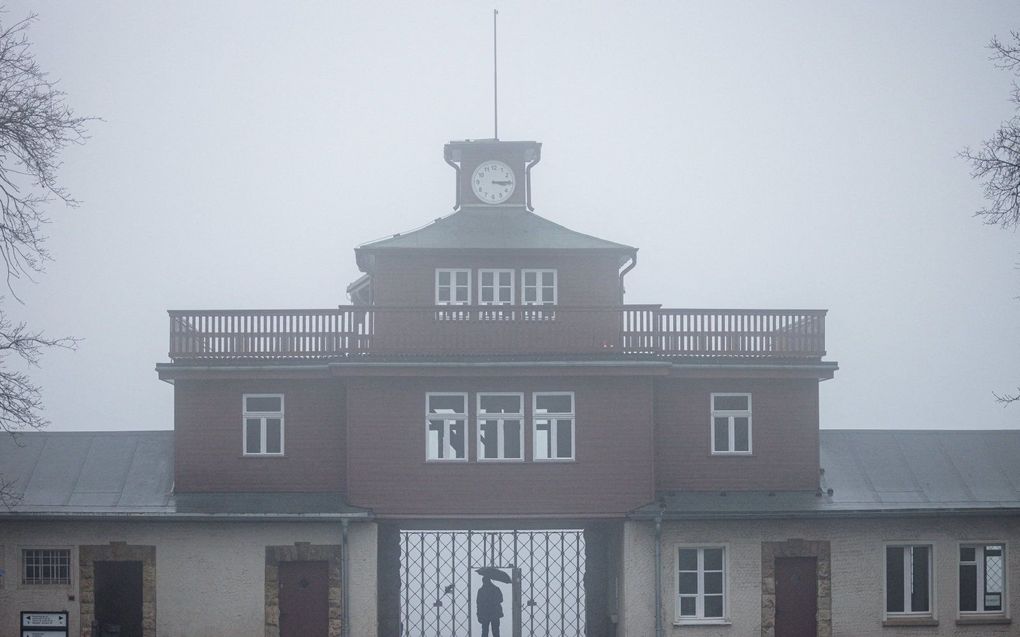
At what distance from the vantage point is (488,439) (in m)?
31.2

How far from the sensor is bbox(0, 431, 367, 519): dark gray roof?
99.7 ft

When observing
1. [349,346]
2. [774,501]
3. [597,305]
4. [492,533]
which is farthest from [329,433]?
[774,501]

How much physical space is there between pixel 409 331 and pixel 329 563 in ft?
16.9

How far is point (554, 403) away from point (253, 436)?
6638 mm

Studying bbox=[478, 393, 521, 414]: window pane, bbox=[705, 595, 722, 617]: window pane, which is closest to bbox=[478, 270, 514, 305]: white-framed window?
bbox=[478, 393, 521, 414]: window pane

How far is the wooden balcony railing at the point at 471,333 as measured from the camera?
3130 cm

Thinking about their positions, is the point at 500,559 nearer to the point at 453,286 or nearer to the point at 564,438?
the point at 564,438

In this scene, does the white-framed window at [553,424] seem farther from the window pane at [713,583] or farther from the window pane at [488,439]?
the window pane at [713,583]

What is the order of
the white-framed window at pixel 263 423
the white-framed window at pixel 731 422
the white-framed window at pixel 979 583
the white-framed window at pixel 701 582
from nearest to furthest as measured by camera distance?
the white-framed window at pixel 701 582 → the white-framed window at pixel 979 583 → the white-framed window at pixel 263 423 → the white-framed window at pixel 731 422

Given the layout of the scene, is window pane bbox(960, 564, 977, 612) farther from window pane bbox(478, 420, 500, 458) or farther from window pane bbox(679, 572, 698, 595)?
window pane bbox(478, 420, 500, 458)

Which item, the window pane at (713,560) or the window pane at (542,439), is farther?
the window pane at (542,439)

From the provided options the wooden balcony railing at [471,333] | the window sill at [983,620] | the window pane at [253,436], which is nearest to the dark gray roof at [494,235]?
the wooden balcony railing at [471,333]

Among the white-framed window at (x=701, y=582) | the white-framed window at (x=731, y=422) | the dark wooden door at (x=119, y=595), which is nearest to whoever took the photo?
the dark wooden door at (x=119, y=595)

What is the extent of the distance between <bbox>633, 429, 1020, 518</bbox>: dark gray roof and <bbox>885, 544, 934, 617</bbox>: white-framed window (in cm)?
106
